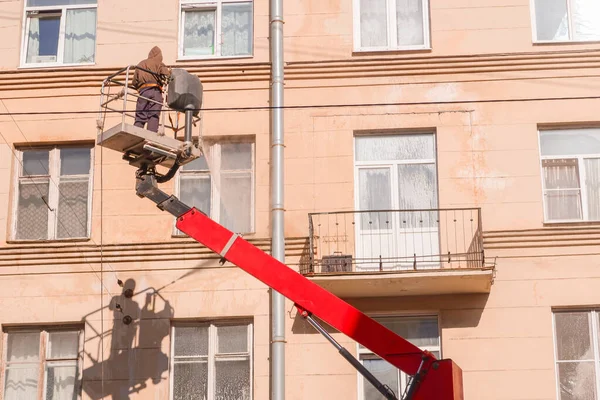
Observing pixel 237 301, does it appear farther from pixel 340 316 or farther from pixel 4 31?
pixel 4 31

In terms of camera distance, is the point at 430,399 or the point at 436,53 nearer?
the point at 430,399

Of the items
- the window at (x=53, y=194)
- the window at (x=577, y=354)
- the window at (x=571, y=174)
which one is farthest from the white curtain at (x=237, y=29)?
the window at (x=577, y=354)

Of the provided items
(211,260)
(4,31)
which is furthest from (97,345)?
(4,31)

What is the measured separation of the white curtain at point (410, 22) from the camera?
63.8ft

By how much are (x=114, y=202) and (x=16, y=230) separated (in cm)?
188

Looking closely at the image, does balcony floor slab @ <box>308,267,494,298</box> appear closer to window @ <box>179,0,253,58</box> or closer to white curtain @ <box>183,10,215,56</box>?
window @ <box>179,0,253,58</box>

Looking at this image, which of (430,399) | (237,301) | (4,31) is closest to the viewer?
(430,399)

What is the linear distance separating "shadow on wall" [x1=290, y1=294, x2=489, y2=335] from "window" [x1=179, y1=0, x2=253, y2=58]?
5.23 metres

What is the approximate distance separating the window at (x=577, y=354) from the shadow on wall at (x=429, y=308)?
136 cm

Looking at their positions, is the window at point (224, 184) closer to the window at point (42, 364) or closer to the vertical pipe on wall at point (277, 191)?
the vertical pipe on wall at point (277, 191)

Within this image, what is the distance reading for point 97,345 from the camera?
17953 millimetres

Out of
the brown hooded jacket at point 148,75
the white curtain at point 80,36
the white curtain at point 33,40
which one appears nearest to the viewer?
the brown hooded jacket at point 148,75

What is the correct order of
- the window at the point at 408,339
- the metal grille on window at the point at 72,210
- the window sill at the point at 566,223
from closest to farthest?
1. the window at the point at 408,339
2. the window sill at the point at 566,223
3. the metal grille on window at the point at 72,210

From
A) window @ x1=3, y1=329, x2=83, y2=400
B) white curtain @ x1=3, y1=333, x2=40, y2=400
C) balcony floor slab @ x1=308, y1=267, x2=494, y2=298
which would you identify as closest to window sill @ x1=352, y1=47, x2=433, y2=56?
balcony floor slab @ x1=308, y1=267, x2=494, y2=298
